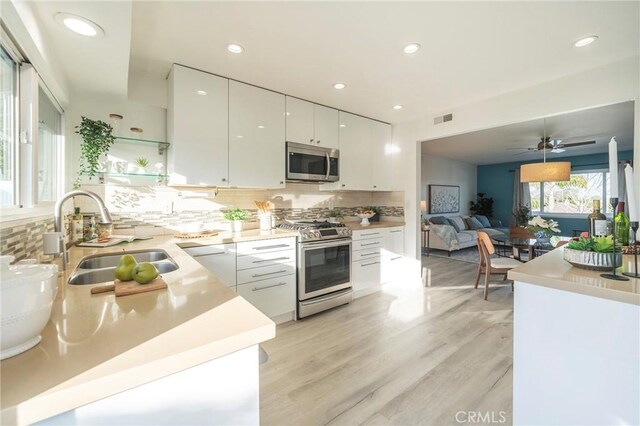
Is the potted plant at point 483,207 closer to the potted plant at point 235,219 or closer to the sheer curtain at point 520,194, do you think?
the sheer curtain at point 520,194

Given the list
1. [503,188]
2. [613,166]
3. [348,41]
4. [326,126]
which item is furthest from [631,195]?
[503,188]

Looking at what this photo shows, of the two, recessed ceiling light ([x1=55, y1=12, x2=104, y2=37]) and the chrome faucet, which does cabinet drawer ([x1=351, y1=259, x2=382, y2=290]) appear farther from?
recessed ceiling light ([x1=55, y1=12, x2=104, y2=37])

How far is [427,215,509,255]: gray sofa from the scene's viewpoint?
5867 millimetres

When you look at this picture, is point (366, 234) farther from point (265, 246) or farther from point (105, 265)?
point (105, 265)

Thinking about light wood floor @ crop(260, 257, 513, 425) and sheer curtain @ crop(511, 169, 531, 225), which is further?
sheer curtain @ crop(511, 169, 531, 225)

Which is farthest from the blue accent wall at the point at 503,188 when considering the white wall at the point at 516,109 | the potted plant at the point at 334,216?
the potted plant at the point at 334,216

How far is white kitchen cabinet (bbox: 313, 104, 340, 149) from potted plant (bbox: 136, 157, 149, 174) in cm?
182

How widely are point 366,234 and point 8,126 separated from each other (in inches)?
124

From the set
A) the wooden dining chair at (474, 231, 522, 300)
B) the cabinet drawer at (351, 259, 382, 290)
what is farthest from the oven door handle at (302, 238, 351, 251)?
the wooden dining chair at (474, 231, 522, 300)

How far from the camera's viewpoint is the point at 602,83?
242 cm

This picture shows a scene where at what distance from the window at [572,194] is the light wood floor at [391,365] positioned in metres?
6.21

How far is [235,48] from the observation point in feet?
6.98

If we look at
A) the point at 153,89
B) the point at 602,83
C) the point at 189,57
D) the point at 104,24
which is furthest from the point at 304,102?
the point at 602,83

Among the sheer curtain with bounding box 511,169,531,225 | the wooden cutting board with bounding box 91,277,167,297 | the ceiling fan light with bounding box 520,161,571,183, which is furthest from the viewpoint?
the sheer curtain with bounding box 511,169,531,225
